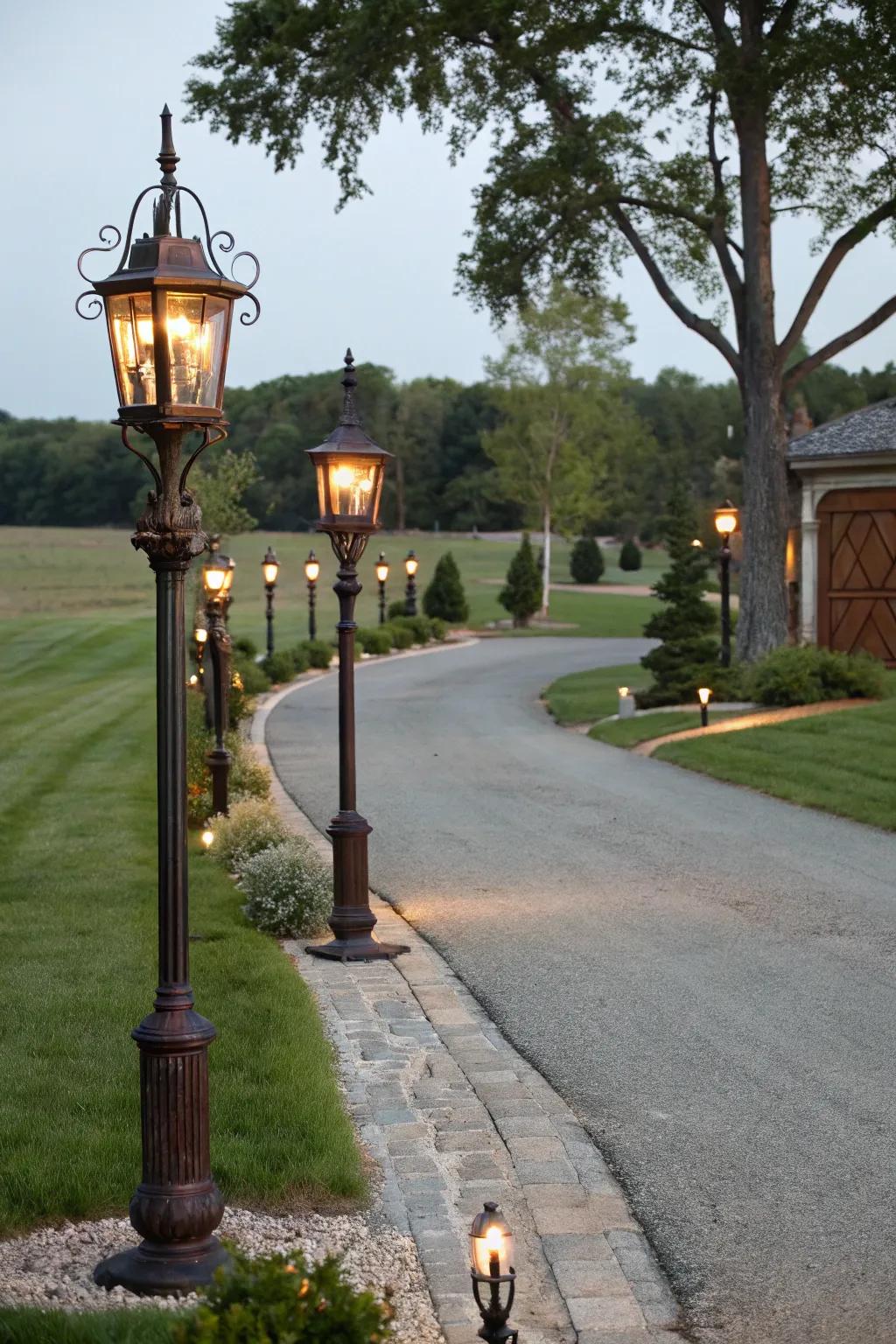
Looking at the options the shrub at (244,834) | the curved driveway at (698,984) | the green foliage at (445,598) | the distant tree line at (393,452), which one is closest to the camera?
the curved driveway at (698,984)

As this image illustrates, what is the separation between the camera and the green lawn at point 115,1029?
5.68 meters

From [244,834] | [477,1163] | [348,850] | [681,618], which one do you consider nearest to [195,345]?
[477,1163]

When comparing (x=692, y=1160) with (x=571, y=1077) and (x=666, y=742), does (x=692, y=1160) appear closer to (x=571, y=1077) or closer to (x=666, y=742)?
(x=571, y=1077)

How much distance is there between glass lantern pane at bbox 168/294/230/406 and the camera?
5.04m

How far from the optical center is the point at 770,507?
92.7ft

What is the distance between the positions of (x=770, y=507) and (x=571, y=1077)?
2196 cm

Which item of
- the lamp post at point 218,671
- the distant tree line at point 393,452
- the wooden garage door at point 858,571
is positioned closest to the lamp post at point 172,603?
the lamp post at point 218,671

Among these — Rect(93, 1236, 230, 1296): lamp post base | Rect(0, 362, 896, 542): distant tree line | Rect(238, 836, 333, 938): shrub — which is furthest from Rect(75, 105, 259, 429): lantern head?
Rect(0, 362, 896, 542): distant tree line

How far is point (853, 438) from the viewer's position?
30656mm

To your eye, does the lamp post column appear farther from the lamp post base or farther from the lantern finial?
the lantern finial

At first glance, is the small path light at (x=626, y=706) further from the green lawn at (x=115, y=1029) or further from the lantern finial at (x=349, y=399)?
the lantern finial at (x=349, y=399)

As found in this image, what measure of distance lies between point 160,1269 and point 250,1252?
0.39m

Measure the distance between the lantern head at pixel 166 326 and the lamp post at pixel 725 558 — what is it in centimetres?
2211

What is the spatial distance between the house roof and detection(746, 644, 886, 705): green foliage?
205 inches
